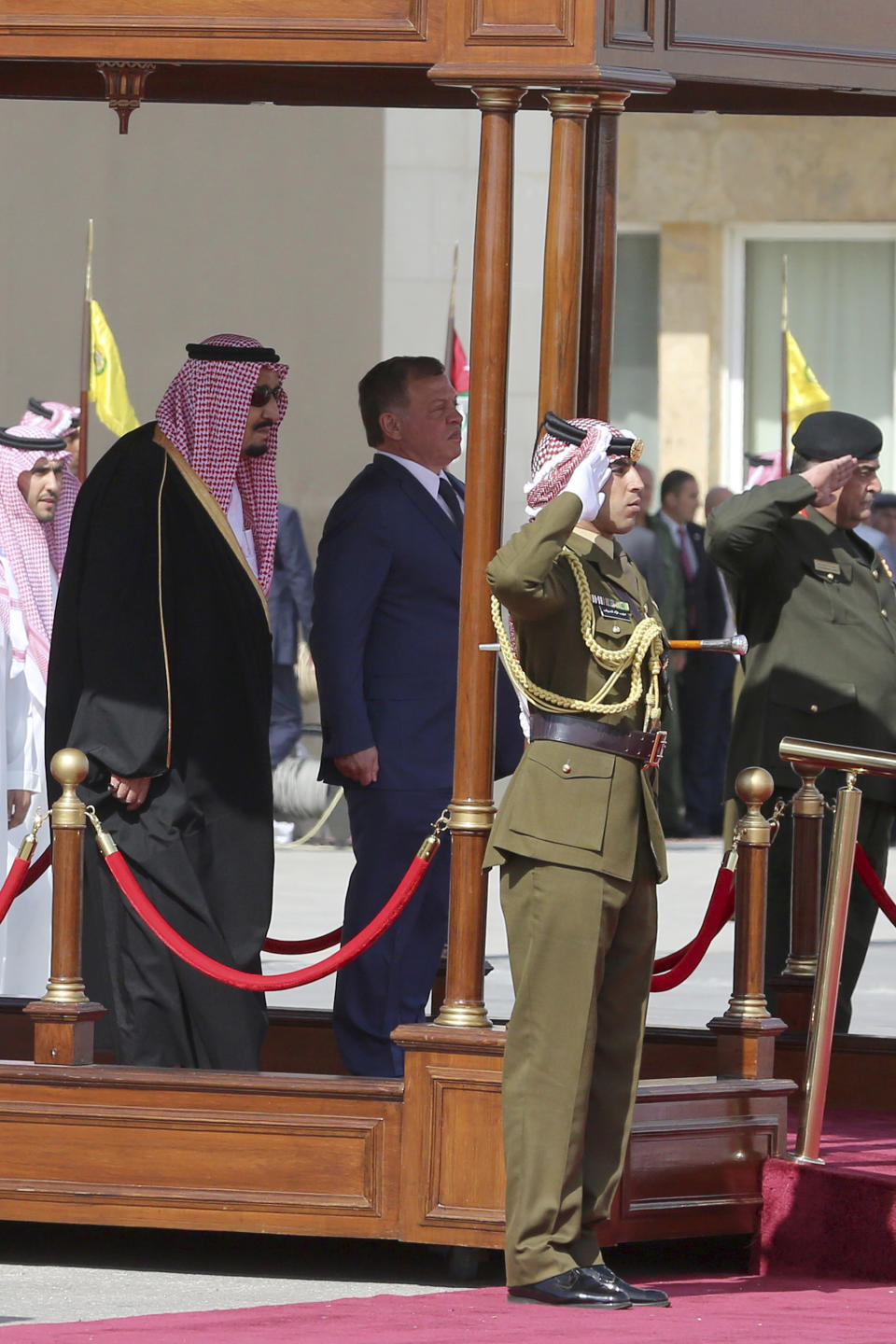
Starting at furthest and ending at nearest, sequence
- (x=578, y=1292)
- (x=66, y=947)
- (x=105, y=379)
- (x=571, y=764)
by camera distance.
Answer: (x=105, y=379) → (x=66, y=947) → (x=571, y=764) → (x=578, y=1292)

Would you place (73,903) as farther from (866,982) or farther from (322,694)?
(866,982)

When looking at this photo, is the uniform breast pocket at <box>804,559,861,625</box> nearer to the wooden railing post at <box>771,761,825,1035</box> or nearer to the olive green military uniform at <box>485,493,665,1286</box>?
the wooden railing post at <box>771,761,825,1035</box>

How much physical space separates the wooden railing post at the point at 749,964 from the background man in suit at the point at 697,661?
9.06 metres

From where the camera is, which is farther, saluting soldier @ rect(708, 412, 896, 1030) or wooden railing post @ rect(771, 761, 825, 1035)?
saluting soldier @ rect(708, 412, 896, 1030)

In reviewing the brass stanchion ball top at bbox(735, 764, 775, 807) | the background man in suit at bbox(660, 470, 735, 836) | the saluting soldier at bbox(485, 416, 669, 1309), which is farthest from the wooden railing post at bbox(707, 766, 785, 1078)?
the background man in suit at bbox(660, 470, 735, 836)

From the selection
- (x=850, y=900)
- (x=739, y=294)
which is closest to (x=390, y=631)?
(x=850, y=900)

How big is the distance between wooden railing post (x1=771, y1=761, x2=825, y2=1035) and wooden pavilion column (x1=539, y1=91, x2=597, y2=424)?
1.33 meters

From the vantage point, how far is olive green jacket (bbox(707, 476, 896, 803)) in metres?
7.07

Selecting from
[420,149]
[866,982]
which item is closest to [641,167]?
[420,149]

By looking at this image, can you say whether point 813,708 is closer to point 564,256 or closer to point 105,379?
point 564,256

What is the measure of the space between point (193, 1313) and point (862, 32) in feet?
9.59

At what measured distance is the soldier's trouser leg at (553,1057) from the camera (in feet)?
17.2

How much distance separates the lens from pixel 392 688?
22.0 ft

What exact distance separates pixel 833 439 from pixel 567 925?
6.96ft
